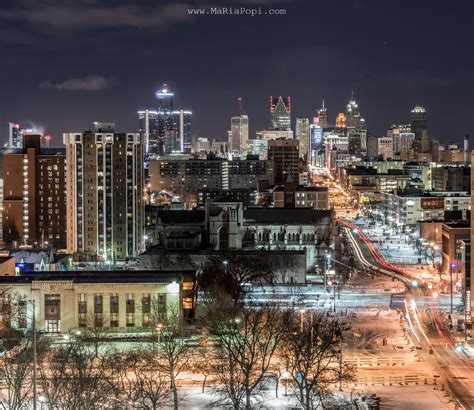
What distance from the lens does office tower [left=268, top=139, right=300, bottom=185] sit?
561 ft

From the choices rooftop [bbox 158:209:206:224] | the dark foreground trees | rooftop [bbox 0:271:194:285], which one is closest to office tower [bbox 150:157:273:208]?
rooftop [bbox 158:209:206:224]

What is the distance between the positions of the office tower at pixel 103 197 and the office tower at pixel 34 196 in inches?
440

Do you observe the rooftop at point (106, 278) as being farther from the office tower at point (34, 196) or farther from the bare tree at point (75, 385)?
the office tower at point (34, 196)

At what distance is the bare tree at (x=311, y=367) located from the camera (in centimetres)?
3078

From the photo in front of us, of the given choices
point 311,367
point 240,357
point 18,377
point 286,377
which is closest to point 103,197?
point 240,357

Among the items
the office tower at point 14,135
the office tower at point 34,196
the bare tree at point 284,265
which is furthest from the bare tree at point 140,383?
the office tower at point 14,135

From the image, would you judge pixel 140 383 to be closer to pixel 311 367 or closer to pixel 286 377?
pixel 311 367

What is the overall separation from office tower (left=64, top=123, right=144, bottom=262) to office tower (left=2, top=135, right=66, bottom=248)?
1118 cm

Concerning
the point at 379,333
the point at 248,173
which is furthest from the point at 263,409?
the point at 248,173

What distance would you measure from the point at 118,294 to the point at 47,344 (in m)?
Result: 8.24

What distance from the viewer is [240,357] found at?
1380 inches

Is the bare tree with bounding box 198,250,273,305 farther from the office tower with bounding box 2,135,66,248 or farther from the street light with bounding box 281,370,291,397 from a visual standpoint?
the office tower with bounding box 2,135,66,248

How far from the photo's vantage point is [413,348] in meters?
42.0

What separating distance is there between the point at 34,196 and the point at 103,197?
15052mm
